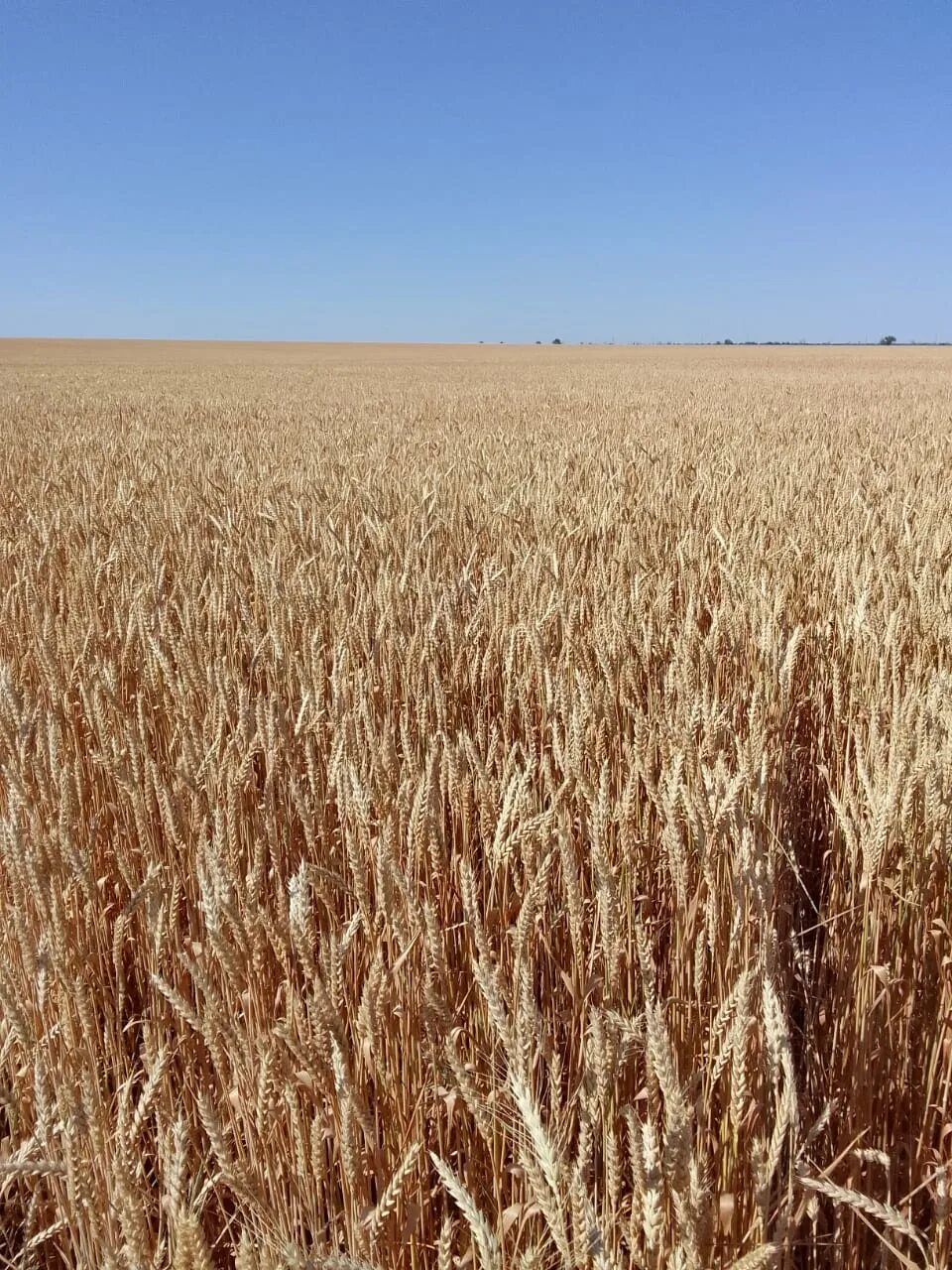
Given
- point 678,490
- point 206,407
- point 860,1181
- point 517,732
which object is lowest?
point 860,1181

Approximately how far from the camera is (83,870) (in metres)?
0.91

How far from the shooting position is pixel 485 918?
1.16m

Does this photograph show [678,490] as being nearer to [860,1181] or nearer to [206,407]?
[860,1181]

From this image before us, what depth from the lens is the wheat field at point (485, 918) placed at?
67 centimetres

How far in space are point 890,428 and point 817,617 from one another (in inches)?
189

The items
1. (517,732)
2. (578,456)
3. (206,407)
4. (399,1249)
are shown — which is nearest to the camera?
(399,1249)

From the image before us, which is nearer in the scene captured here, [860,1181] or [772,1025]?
[772,1025]

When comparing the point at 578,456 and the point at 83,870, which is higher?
the point at 578,456

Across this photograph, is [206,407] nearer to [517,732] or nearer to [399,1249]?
[517,732]

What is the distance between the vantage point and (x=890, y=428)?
247 inches

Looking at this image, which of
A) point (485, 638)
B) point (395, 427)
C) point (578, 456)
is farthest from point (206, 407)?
point (485, 638)

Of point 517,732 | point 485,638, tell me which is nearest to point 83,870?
point 517,732

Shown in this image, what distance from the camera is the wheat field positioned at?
671mm

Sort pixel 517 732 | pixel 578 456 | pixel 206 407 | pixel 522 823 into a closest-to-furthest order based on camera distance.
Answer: pixel 522 823 → pixel 517 732 → pixel 578 456 → pixel 206 407
